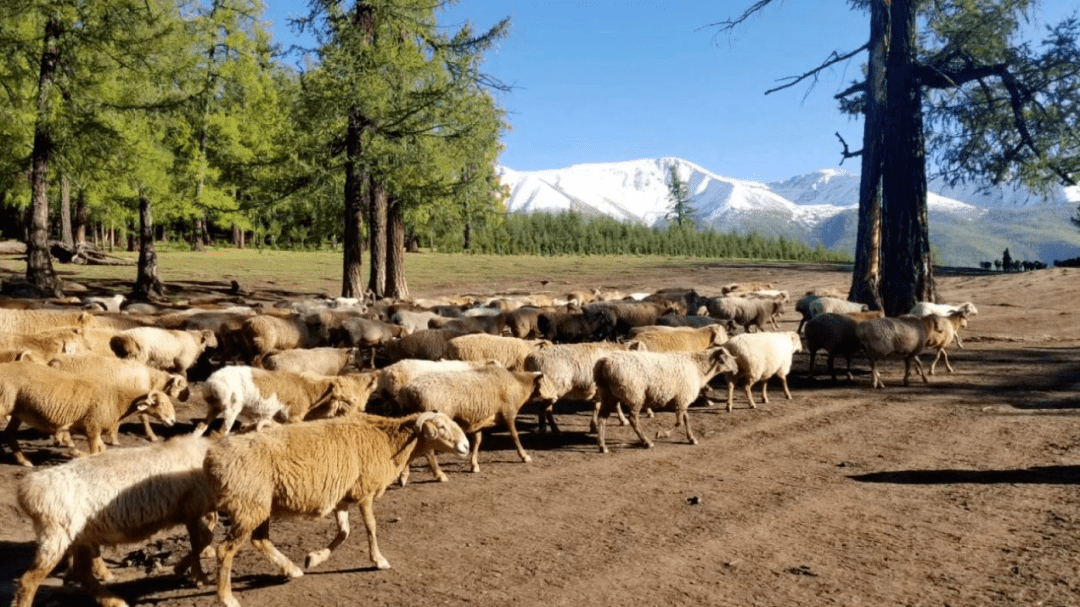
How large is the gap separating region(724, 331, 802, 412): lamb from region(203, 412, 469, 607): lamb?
686cm

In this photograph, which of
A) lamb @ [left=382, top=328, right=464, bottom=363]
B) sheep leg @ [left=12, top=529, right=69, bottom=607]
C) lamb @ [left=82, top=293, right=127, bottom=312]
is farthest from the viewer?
lamb @ [left=82, top=293, right=127, bottom=312]

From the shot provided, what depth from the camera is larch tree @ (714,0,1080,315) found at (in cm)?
2052

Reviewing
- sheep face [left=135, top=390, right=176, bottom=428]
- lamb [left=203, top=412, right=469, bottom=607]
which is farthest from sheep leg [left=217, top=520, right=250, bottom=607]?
sheep face [left=135, top=390, right=176, bottom=428]

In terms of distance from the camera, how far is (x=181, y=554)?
7109 millimetres

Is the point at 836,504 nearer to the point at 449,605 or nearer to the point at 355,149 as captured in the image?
the point at 449,605

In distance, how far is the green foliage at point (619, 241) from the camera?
77188mm

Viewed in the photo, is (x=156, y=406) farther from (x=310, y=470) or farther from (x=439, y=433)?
(x=439, y=433)

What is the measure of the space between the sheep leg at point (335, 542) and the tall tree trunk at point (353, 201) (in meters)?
17.6

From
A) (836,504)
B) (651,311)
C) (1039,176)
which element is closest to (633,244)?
(1039,176)

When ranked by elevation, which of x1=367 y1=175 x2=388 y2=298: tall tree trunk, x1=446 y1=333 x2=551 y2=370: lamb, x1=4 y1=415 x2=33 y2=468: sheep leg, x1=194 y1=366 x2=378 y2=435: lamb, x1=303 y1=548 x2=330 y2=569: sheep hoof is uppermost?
x1=367 y1=175 x2=388 y2=298: tall tree trunk

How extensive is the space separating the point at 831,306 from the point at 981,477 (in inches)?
523

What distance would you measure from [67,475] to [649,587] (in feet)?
14.7

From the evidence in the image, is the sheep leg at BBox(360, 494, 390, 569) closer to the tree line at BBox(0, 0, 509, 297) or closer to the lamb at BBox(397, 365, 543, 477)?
the lamb at BBox(397, 365, 543, 477)

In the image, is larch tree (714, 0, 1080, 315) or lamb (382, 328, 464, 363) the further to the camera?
larch tree (714, 0, 1080, 315)
